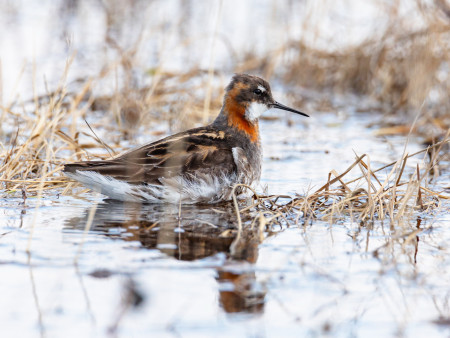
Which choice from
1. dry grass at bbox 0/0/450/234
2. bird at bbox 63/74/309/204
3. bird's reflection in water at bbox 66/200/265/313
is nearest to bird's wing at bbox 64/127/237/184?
bird at bbox 63/74/309/204

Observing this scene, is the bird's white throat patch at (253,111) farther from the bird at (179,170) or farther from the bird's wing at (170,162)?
the bird's wing at (170,162)

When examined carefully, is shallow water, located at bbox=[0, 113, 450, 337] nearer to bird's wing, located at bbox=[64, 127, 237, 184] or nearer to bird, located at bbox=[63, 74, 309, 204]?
bird, located at bbox=[63, 74, 309, 204]

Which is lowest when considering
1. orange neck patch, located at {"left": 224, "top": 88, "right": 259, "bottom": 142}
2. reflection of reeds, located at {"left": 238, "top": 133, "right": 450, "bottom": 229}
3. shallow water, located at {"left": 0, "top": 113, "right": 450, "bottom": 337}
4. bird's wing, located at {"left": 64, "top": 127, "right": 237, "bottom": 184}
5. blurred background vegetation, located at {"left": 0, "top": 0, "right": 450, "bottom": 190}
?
shallow water, located at {"left": 0, "top": 113, "right": 450, "bottom": 337}

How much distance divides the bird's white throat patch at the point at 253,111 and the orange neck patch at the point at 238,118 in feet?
0.12

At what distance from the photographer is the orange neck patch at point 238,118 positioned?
253 inches

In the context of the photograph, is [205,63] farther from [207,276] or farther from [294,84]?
[207,276]

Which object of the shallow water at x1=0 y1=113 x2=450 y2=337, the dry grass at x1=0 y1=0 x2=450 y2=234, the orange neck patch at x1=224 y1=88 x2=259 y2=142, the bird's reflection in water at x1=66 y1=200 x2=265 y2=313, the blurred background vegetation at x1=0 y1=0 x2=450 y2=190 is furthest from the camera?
the blurred background vegetation at x1=0 y1=0 x2=450 y2=190

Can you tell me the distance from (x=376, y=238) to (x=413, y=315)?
1.21m

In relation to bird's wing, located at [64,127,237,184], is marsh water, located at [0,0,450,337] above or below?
below

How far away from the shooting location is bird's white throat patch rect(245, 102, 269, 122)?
21.4 feet

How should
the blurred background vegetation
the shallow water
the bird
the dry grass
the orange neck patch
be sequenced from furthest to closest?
1. the blurred background vegetation
2. the orange neck patch
3. the bird
4. the dry grass
5. the shallow water

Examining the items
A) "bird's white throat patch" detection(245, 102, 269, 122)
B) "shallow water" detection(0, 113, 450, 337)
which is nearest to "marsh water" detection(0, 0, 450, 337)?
"shallow water" detection(0, 113, 450, 337)

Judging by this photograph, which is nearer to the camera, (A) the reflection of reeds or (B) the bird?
(A) the reflection of reeds

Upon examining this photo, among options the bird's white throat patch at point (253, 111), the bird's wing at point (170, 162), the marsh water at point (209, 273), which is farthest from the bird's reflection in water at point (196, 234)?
the bird's white throat patch at point (253, 111)
